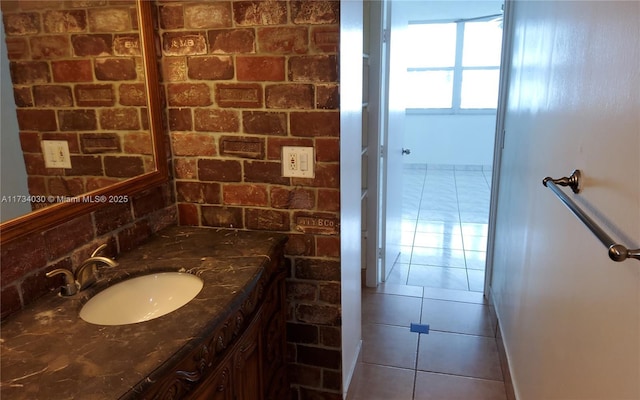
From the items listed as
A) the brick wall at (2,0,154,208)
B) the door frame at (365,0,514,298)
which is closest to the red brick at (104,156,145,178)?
the brick wall at (2,0,154,208)

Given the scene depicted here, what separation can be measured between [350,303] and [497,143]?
4.87ft

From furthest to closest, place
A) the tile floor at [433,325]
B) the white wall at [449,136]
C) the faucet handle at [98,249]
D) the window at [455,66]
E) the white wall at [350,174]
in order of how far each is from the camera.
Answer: the white wall at [449,136], the window at [455,66], the tile floor at [433,325], the white wall at [350,174], the faucet handle at [98,249]

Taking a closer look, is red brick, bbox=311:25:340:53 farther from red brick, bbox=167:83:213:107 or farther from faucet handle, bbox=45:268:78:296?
faucet handle, bbox=45:268:78:296

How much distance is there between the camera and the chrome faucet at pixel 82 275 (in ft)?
3.86

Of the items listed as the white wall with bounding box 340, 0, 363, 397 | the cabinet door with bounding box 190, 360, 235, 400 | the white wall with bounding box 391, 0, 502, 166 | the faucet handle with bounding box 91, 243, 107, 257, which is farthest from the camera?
the white wall with bounding box 391, 0, 502, 166

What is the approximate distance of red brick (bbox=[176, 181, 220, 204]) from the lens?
1744mm

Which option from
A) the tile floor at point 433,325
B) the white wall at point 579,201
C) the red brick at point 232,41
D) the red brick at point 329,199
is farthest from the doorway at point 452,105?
the red brick at point 232,41

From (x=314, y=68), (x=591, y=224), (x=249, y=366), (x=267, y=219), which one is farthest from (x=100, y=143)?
(x=591, y=224)

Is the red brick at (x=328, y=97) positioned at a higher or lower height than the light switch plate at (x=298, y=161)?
higher

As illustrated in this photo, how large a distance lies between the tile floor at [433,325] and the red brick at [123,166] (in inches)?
53.6

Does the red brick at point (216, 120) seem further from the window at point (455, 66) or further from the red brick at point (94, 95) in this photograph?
the window at point (455, 66)

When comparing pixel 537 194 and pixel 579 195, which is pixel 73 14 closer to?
pixel 579 195

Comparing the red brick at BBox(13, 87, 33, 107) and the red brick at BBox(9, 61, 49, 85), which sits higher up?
the red brick at BBox(9, 61, 49, 85)

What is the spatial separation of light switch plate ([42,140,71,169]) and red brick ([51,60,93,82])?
18 cm
